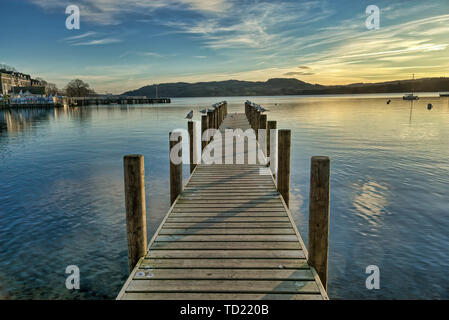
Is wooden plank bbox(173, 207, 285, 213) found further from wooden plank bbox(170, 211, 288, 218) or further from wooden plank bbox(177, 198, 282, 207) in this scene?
wooden plank bbox(177, 198, 282, 207)

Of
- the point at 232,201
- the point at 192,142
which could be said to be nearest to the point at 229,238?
the point at 232,201

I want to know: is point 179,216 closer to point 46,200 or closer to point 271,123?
point 271,123

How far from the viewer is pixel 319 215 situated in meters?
4.91

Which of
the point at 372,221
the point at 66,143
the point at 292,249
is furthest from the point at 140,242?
the point at 66,143

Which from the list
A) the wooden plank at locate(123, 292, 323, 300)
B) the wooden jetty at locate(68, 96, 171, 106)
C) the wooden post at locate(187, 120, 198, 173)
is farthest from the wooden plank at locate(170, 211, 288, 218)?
the wooden jetty at locate(68, 96, 171, 106)

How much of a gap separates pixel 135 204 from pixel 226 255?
163cm

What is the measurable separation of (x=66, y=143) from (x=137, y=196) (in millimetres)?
28360

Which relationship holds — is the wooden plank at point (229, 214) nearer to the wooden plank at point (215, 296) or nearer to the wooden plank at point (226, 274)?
the wooden plank at point (226, 274)

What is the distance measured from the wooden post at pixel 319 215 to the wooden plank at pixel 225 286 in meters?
0.51

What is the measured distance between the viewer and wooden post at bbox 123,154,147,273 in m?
4.90

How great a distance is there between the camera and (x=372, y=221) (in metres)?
10.7

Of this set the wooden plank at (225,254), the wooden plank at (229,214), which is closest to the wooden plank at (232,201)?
the wooden plank at (229,214)

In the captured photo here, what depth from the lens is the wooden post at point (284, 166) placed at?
8.23 metres
